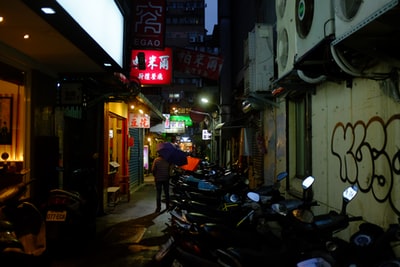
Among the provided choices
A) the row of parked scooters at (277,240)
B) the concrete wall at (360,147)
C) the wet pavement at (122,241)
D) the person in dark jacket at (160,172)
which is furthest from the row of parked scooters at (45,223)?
the concrete wall at (360,147)

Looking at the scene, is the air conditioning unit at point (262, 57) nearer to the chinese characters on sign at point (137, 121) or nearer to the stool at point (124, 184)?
the chinese characters on sign at point (137, 121)

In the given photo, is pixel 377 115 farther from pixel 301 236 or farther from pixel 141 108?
pixel 141 108

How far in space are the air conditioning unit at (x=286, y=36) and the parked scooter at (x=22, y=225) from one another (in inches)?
196

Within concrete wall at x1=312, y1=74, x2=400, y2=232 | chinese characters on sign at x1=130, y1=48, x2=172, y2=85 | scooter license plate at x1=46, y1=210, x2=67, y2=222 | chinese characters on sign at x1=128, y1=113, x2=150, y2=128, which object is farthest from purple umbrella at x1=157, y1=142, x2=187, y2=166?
concrete wall at x1=312, y1=74, x2=400, y2=232

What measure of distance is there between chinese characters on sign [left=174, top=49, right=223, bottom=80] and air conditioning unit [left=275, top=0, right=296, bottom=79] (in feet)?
28.0

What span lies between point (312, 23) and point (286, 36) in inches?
64.4

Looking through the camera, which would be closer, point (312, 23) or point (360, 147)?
point (360, 147)

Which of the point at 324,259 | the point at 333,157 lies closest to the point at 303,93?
the point at 333,157

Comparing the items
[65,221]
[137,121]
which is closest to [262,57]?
[137,121]

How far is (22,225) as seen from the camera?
627cm

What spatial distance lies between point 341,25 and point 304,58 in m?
1.15

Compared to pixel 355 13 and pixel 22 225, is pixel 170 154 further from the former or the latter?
pixel 355 13

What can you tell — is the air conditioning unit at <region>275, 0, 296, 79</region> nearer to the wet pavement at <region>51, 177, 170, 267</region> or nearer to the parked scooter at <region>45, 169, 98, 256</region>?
the wet pavement at <region>51, 177, 170, 267</region>

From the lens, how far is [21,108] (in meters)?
8.08
